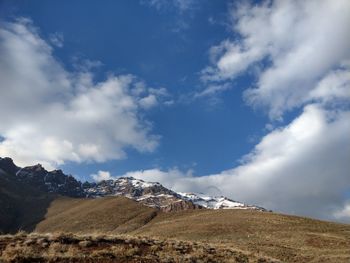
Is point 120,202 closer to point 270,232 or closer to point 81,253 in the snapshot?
point 270,232

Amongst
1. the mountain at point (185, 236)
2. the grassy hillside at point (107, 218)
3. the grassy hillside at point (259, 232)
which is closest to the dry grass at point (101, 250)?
the mountain at point (185, 236)

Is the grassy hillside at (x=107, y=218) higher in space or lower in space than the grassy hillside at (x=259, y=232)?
higher

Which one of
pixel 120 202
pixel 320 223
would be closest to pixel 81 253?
pixel 320 223

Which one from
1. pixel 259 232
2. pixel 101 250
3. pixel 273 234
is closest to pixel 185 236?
pixel 259 232

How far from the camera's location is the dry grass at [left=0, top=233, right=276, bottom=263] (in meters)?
22.0

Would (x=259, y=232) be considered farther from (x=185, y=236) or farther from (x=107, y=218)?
(x=107, y=218)

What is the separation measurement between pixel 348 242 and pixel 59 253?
1795 inches

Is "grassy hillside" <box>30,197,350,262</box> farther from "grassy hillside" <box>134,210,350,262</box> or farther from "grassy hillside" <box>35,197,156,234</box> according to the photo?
"grassy hillside" <box>35,197,156,234</box>

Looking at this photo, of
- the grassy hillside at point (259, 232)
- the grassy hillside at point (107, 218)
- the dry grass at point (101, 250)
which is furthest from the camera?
the grassy hillside at point (107, 218)

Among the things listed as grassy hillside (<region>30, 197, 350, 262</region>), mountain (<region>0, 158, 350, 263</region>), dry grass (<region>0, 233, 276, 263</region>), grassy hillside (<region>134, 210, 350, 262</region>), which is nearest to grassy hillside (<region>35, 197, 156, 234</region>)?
mountain (<region>0, 158, 350, 263</region>)

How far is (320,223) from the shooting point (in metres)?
77.0

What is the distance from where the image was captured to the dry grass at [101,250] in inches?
867

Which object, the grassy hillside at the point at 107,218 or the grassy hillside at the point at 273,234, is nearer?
the grassy hillside at the point at 273,234

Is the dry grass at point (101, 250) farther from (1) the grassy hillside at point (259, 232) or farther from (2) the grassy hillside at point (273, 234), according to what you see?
(2) the grassy hillside at point (273, 234)
